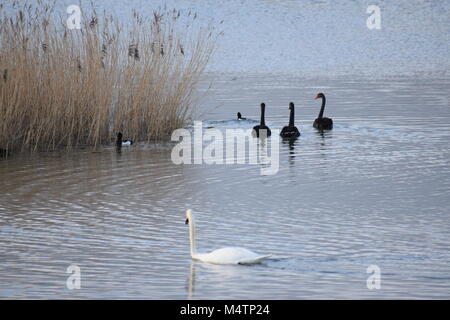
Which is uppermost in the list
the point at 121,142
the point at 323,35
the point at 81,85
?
the point at 323,35

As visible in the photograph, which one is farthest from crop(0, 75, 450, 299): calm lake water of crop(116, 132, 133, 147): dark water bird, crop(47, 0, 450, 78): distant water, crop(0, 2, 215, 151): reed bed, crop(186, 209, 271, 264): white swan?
crop(47, 0, 450, 78): distant water

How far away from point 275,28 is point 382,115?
2548 centimetres

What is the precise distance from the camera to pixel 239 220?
900 cm

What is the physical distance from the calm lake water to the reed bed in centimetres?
42

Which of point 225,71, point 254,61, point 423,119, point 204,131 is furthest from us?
point 254,61

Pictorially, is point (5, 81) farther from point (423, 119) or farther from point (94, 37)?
point (423, 119)

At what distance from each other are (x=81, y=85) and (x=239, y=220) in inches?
212

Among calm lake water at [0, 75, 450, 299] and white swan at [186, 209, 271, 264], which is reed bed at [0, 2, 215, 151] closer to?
calm lake water at [0, 75, 450, 299]

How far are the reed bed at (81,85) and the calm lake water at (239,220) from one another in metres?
0.42

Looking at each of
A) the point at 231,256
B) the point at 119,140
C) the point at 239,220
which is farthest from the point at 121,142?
the point at 231,256

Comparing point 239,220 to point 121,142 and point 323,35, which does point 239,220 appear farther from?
point 323,35

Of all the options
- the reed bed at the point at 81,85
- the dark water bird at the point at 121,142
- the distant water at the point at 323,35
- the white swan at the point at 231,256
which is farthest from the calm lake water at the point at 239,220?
the distant water at the point at 323,35
